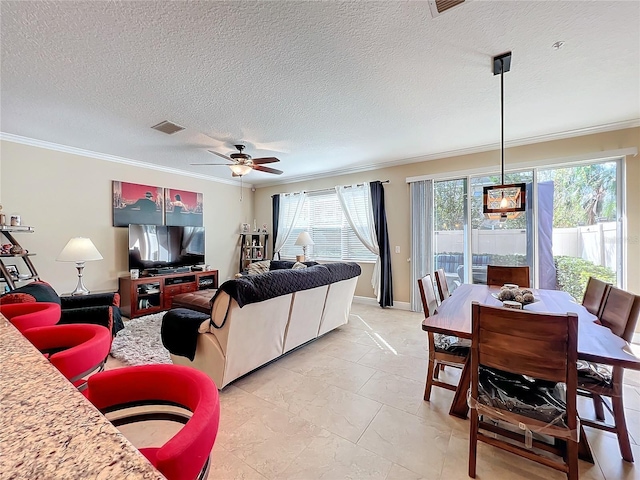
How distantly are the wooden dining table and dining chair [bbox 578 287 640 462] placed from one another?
11cm

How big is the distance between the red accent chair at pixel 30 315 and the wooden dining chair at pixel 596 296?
3.63m

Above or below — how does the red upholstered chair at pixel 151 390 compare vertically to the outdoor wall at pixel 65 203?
below

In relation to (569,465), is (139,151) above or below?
above

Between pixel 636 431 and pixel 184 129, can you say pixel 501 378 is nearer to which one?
pixel 636 431

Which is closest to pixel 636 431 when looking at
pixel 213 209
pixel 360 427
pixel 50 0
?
pixel 360 427

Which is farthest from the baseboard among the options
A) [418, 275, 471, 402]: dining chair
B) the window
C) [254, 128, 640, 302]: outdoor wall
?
[418, 275, 471, 402]: dining chair

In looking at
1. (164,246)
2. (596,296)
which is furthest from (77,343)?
(164,246)

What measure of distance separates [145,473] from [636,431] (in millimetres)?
2970

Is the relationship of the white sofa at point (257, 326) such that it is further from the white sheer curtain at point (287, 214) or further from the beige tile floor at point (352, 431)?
the white sheer curtain at point (287, 214)

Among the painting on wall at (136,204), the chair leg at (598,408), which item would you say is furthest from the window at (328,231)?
the chair leg at (598,408)

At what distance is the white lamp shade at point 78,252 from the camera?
3504mm

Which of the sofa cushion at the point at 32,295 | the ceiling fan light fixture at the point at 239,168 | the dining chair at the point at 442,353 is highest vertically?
the ceiling fan light fixture at the point at 239,168

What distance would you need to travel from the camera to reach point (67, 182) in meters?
4.07

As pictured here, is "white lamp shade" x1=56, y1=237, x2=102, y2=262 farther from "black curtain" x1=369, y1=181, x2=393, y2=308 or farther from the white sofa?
"black curtain" x1=369, y1=181, x2=393, y2=308
